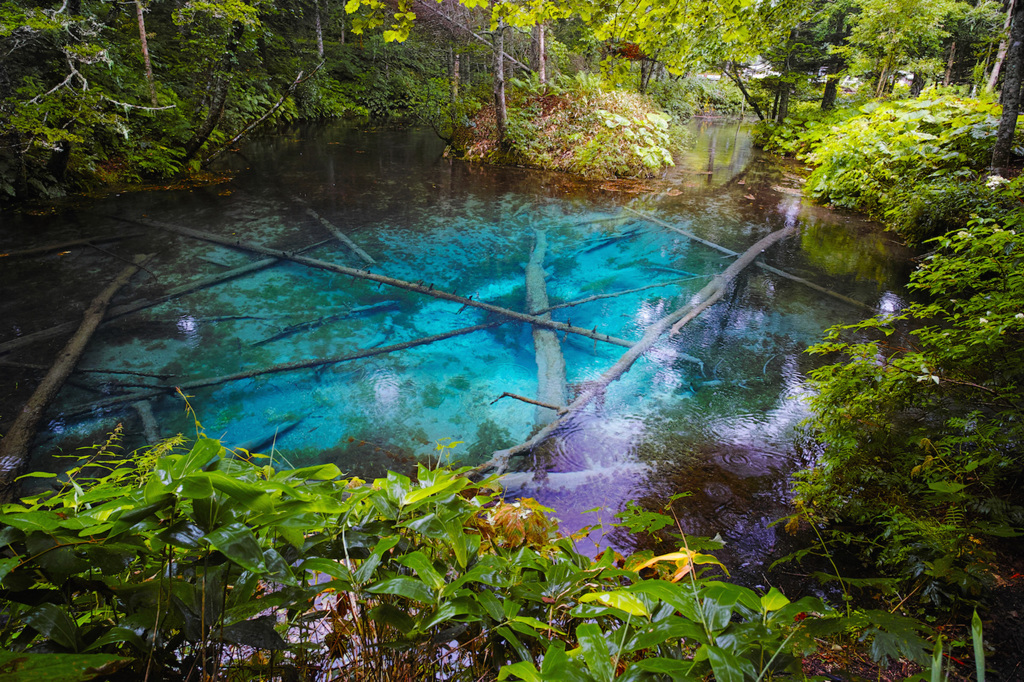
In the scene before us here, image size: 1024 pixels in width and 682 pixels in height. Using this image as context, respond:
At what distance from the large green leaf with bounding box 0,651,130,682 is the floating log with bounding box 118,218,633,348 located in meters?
4.75

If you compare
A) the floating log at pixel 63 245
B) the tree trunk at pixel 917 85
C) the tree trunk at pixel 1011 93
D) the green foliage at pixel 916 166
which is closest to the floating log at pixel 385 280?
the floating log at pixel 63 245

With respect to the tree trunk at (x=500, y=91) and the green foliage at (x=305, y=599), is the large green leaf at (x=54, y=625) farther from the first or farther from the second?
the tree trunk at (x=500, y=91)

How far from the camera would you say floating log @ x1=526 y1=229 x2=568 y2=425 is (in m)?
4.35

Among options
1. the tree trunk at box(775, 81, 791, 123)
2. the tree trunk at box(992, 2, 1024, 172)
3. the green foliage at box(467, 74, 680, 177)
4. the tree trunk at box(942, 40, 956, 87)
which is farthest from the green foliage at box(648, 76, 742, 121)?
Answer: the tree trunk at box(992, 2, 1024, 172)

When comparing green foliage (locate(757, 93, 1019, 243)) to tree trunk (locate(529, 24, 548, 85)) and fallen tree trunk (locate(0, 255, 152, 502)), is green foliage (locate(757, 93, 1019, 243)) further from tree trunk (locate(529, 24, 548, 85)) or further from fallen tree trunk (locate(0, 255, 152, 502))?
fallen tree trunk (locate(0, 255, 152, 502))

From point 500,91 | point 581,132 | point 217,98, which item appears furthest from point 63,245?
point 581,132

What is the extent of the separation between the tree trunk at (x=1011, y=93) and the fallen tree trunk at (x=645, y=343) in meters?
3.19

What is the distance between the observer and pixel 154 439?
11.8ft

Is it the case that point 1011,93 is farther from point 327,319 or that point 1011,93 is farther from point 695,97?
point 695,97

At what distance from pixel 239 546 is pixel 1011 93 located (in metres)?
10.7

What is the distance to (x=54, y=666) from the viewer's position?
65cm

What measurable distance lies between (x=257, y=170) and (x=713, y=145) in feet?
51.1

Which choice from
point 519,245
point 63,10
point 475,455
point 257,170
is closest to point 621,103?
point 519,245

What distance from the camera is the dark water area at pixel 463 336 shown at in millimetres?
3670
